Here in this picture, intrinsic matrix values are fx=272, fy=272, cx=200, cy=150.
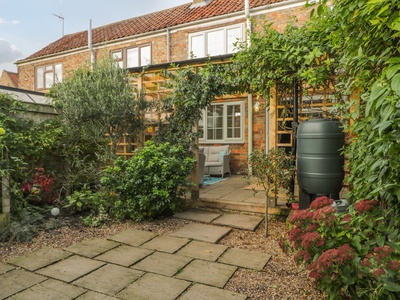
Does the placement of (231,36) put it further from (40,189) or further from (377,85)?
(377,85)

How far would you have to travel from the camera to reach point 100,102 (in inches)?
180

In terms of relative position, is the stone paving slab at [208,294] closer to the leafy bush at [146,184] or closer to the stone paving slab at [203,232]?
the stone paving slab at [203,232]

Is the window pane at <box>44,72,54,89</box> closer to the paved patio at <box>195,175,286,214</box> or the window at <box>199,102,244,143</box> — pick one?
the window at <box>199,102,244,143</box>

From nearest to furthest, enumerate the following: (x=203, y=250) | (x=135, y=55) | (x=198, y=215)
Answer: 1. (x=203, y=250)
2. (x=198, y=215)
3. (x=135, y=55)

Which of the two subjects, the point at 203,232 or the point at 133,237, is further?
the point at 203,232

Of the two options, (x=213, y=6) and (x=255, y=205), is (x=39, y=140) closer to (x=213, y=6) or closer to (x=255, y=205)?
(x=255, y=205)

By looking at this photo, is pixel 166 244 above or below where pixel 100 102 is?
below

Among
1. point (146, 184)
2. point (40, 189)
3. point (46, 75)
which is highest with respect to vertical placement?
point (46, 75)

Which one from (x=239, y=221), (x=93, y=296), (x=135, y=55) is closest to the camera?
(x=93, y=296)

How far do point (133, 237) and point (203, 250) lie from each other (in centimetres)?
94

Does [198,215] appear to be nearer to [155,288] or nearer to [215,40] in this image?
[155,288]

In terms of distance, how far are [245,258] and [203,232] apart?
0.87 m

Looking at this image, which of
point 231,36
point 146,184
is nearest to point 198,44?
point 231,36

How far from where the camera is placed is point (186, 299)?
206 cm
